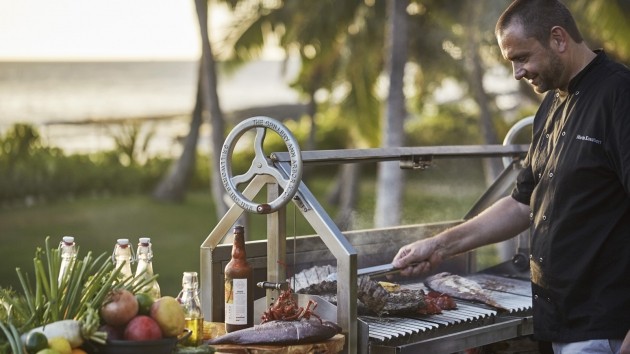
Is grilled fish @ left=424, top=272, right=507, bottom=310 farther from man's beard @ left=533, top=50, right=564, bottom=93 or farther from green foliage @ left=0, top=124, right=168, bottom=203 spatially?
green foliage @ left=0, top=124, right=168, bottom=203

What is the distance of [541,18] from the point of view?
3.70m

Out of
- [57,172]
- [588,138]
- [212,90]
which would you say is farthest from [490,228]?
[57,172]

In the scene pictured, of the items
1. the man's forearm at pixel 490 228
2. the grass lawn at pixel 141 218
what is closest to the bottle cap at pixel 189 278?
the man's forearm at pixel 490 228

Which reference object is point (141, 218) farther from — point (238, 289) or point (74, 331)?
point (74, 331)

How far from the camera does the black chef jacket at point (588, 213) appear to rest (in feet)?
11.9

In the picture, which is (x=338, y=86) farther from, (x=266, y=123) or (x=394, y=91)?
(x=266, y=123)

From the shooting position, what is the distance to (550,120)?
396cm

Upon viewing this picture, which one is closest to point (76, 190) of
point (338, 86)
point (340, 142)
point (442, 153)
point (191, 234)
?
point (191, 234)

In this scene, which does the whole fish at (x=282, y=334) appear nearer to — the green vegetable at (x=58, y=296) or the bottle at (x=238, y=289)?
the bottle at (x=238, y=289)

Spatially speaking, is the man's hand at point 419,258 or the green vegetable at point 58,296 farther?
the man's hand at point 419,258

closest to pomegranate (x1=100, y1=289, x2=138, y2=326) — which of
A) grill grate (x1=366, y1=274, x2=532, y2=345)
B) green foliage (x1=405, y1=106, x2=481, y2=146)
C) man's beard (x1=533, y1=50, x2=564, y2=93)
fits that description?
grill grate (x1=366, y1=274, x2=532, y2=345)

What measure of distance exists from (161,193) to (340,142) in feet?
19.9

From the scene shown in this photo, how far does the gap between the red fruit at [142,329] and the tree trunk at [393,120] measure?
46.1 ft

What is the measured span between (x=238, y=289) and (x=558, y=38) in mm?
1573
